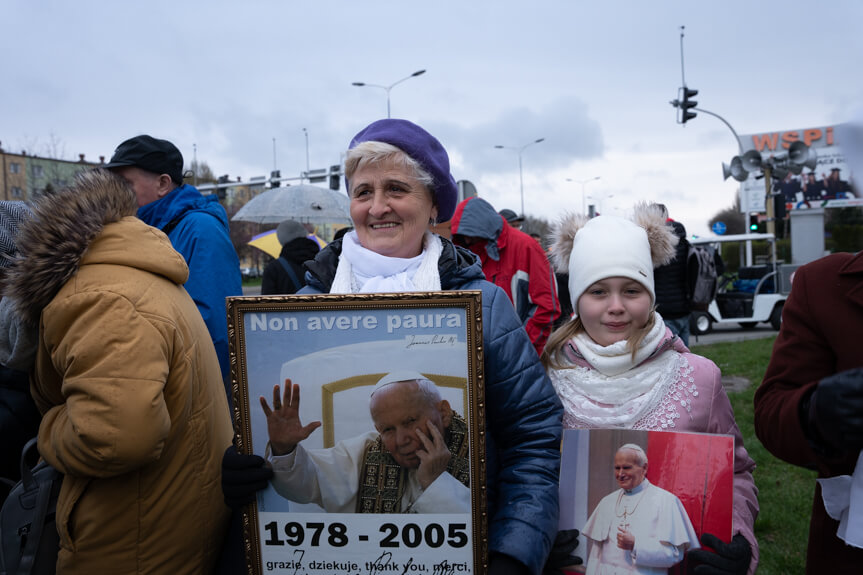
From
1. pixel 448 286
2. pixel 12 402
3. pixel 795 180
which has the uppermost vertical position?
pixel 795 180

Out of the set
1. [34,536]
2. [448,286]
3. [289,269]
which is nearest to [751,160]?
[289,269]

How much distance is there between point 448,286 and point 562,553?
85cm

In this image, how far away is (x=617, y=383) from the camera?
2168 mm

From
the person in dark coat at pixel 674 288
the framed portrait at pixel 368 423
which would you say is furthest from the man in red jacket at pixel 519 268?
the framed portrait at pixel 368 423

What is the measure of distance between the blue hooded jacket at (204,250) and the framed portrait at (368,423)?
1.74 metres

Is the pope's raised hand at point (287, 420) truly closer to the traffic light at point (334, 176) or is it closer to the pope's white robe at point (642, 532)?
the pope's white robe at point (642, 532)

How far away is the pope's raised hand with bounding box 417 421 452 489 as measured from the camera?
1641 millimetres

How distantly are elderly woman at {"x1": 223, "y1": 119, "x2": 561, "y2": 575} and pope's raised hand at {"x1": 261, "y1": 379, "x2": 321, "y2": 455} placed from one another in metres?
0.10

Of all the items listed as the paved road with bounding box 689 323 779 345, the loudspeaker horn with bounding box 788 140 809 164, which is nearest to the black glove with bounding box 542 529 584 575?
the paved road with bounding box 689 323 779 345

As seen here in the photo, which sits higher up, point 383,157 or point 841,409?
point 383,157

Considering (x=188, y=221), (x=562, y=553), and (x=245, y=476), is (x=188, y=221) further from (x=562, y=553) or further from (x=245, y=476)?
(x=562, y=553)

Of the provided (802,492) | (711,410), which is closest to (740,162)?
(802,492)

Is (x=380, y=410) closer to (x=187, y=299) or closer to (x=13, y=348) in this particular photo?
(x=187, y=299)

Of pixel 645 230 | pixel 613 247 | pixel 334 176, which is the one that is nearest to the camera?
pixel 613 247
